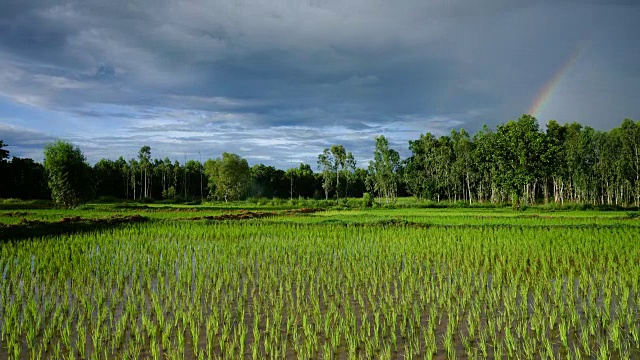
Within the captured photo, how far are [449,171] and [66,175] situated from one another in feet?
171

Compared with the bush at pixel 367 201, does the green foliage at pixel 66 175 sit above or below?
above

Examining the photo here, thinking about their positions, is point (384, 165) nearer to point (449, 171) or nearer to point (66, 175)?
point (449, 171)

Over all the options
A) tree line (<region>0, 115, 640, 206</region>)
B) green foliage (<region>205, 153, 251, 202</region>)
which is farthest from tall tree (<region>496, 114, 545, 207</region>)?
green foliage (<region>205, 153, 251, 202</region>)

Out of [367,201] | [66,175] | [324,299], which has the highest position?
[66,175]

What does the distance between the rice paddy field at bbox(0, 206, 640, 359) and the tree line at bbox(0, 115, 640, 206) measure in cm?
2847

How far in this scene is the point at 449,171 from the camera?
223 feet

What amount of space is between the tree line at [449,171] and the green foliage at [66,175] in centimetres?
8

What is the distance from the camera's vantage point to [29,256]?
40.1 ft

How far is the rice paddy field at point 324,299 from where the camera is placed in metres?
5.48

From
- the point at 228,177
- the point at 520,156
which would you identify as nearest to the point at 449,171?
the point at 520,156

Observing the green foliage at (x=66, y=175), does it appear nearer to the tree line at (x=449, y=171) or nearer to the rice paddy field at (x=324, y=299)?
the tree line at (x=449, y=171)

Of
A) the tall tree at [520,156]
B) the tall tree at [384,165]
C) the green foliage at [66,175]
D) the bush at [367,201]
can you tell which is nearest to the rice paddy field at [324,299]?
the green foliage at [66,175]

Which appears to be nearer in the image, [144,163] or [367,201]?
[367,201]

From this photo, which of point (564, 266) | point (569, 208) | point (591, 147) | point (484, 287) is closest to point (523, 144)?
point (569, 208)
